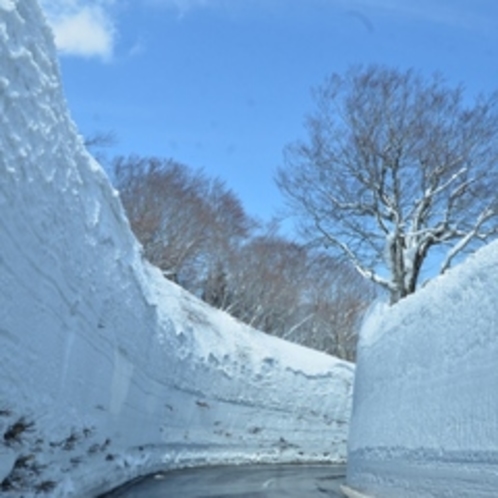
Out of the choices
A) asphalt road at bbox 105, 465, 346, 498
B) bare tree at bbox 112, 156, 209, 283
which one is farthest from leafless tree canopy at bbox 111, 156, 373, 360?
asphalt road at bbox 105, 465, 346, 498

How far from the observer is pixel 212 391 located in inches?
923

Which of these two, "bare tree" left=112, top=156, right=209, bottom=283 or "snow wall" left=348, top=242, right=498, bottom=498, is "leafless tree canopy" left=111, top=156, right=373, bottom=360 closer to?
"bare tree" left=112, top=156, right=209, bottom=283

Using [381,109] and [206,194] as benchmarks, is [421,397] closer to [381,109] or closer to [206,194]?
[381,109]

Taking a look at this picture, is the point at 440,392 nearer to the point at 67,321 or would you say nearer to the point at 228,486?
the point at 67,321

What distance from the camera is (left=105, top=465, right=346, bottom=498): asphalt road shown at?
12.5 metres

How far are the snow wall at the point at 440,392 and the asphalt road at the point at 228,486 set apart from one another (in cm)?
153

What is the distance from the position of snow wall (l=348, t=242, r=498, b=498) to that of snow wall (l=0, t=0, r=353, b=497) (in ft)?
13.8

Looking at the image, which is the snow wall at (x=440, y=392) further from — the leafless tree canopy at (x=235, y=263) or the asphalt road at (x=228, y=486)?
the leafless tree canopy at (x=235, y=263)

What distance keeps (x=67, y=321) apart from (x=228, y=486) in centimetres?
742

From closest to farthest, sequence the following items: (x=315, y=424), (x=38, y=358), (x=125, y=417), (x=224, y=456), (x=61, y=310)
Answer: (x=38, y=358) < (x=61, y=310) < (x=125, y=417) < (x=224, y=456) < (x=315, y=424)

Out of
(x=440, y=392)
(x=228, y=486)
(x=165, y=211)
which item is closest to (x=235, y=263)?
(x=165, y=211)

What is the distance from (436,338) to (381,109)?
44.6 ft

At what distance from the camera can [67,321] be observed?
852 cm

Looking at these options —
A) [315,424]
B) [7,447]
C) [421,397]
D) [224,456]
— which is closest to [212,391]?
[224,456]
